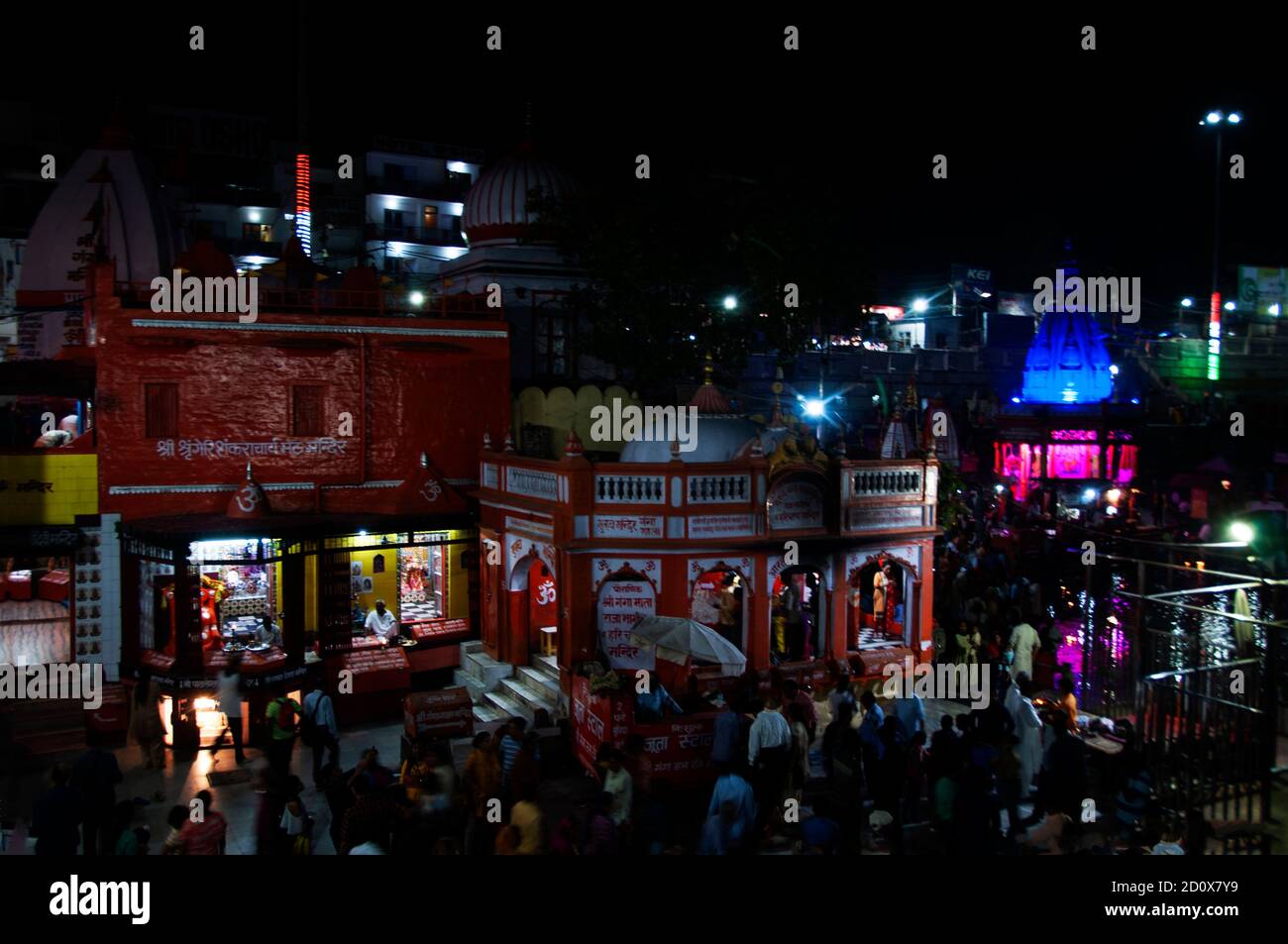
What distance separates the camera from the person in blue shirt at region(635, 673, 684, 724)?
13.7 metres

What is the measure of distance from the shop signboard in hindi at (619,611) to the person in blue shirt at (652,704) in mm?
2524

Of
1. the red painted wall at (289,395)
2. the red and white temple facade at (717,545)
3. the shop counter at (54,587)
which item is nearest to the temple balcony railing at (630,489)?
the red and white temple facade at (717,545)

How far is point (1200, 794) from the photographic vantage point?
10375 mm

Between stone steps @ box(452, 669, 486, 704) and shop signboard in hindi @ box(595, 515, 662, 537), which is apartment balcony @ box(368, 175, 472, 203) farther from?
shop signboard in hindi @ box(595, 515, 662, 537)

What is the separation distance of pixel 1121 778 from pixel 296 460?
654 inches

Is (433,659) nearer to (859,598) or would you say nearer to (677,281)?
(859,598)

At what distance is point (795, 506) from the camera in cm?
1762

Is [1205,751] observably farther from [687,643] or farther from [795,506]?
[795,506]

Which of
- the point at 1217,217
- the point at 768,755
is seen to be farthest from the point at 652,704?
the point at 1217,217

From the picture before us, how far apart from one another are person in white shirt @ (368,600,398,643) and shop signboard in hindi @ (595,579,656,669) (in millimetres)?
5346

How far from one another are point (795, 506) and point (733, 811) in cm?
832

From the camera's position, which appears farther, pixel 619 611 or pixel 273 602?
pixel 273 602

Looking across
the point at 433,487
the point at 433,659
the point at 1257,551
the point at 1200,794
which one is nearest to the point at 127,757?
the point at 433,659

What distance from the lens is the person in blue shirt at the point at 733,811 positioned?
9945 mm
